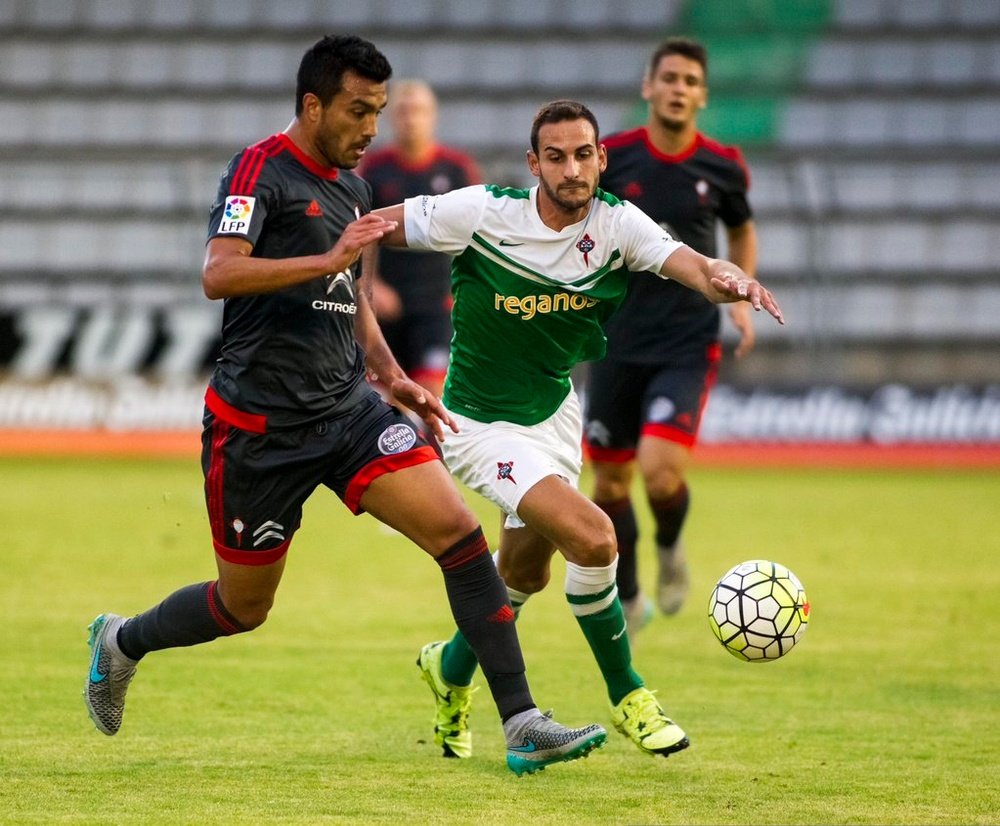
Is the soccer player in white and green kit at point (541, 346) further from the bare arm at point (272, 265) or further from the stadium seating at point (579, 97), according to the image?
the stadium seating at point (579, 97)

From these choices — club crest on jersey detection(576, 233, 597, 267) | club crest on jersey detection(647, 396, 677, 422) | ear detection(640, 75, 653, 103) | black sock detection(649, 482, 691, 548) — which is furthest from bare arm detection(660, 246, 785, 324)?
ear detection(640, 75, 653, 103)

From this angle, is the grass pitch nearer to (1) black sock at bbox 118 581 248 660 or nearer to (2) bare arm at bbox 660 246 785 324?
(1) black sock at bbox 118 581 248 660

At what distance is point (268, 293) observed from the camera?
5.11m

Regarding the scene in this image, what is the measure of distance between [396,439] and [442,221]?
876 mm

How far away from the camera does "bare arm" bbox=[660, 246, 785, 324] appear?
520 cm

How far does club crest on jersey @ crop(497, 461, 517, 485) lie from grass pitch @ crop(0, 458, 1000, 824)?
95 cm

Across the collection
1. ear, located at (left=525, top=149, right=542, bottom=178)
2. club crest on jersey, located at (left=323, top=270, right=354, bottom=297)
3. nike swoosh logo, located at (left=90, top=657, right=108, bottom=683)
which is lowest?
nike swoosh logo, located at (left=90, top=657, right=108, bottom=683)

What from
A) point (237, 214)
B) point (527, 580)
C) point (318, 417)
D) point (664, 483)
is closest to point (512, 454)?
point (527, 580)

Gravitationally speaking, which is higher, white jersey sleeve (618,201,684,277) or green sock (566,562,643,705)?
white jersey sleeve (618,201,684,277)

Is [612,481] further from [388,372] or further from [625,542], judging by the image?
[388,372]

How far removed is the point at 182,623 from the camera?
5.57 metres

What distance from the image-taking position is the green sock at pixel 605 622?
5.57m

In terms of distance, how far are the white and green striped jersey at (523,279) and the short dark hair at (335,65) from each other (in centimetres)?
66

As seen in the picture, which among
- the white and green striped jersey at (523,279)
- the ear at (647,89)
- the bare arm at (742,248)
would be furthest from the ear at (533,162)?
the bare arm at (742,248)
